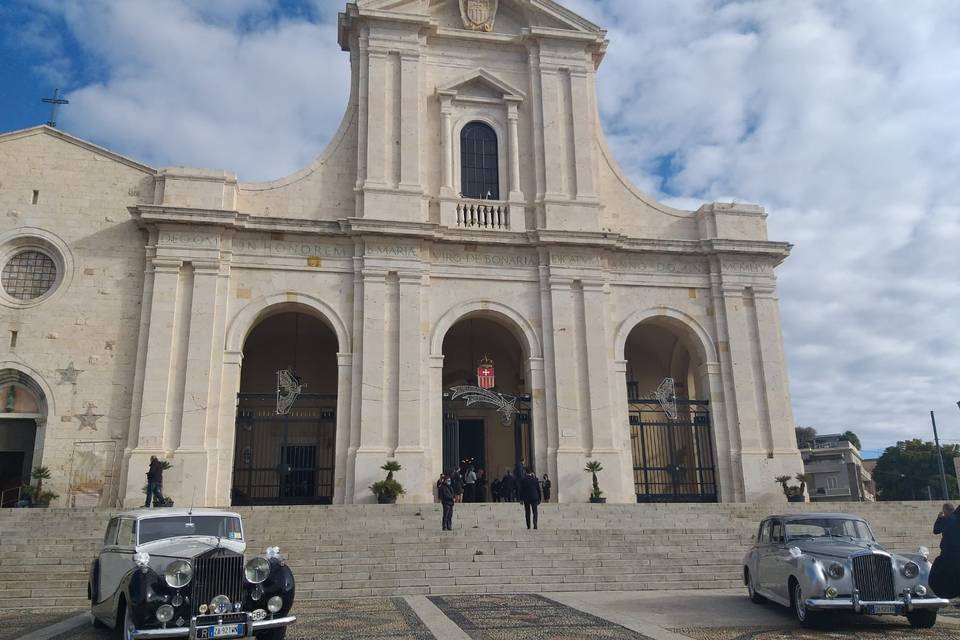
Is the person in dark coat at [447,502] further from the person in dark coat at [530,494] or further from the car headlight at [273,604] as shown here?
the car headlight at [273,604]

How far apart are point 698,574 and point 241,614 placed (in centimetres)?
944

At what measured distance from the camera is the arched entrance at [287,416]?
22.8 meters

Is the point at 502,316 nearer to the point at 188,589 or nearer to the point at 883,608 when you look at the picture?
the point at 883,608

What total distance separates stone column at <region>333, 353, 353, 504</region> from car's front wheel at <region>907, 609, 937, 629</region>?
14.8m

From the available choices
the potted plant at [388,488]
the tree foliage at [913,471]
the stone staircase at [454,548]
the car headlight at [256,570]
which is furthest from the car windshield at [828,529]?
the tree foliage at [913,471]

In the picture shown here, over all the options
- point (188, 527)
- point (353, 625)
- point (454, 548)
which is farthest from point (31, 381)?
point (353, 625)

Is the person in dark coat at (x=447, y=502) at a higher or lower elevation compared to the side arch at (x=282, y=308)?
lower

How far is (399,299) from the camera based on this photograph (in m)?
23.0

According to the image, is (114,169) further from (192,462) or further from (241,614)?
(241,614)

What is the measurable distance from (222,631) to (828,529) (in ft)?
26.1

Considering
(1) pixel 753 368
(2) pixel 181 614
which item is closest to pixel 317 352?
(1) pixel 753 368

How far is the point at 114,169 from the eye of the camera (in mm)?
23000

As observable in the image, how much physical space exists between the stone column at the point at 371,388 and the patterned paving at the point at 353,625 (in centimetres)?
975

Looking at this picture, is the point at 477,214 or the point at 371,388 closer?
the point at 371,388
